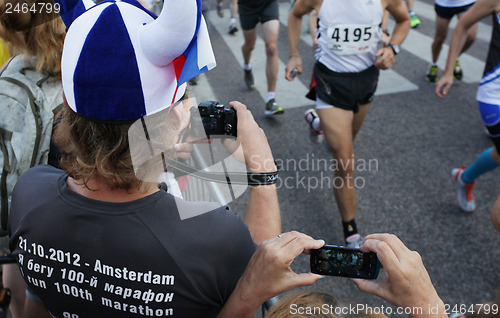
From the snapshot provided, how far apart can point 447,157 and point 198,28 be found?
12.0 ft

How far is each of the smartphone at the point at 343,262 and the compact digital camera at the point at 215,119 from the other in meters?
0.52

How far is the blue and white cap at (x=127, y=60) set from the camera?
0.99 m

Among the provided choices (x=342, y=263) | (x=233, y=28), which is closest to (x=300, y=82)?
(x=233, y=28)

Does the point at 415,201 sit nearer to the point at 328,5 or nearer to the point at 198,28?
the point at 328,5

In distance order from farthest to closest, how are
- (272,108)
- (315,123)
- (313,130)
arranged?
1. (272,108)
2. (313,130)
3. (315,123)

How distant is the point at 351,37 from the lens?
9.82 ft

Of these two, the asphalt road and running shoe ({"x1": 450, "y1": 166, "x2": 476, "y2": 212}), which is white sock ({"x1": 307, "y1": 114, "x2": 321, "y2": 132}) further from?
running shoe ({"x1": 450, "y1": 166, "x2": 476, "y2": 212})

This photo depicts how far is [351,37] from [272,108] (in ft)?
6.31

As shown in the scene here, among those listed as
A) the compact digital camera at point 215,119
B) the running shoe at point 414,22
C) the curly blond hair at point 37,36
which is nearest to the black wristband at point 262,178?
the compact digital camera at point 215,119

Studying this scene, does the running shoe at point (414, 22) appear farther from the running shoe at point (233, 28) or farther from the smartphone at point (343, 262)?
the smartphone at point (343, 262)

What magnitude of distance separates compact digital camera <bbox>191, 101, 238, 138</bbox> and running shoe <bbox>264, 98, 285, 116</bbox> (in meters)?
3.34

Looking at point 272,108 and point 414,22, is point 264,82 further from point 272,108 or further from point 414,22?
point 414,22

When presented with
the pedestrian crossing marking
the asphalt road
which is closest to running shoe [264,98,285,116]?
the asphalt road

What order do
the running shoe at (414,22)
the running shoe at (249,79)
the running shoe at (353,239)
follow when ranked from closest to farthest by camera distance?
1. the running shoe at (353,239)
2. the running shoe at (249,79)
3. the running shoe at (414,22)
